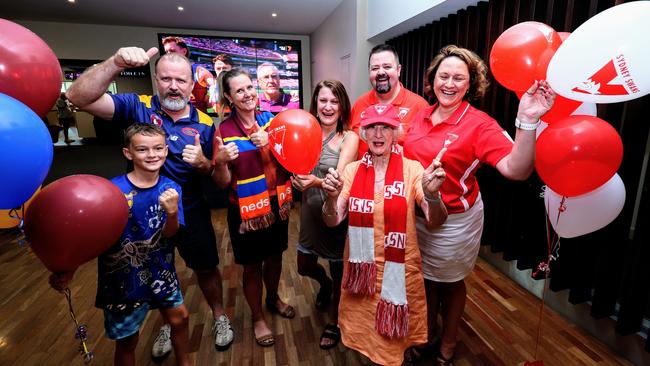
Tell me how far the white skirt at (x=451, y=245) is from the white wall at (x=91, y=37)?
7.36 m

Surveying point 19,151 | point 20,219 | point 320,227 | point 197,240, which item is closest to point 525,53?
point 320,227

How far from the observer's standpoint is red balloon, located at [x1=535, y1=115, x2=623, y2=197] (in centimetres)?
105

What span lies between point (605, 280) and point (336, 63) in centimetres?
516

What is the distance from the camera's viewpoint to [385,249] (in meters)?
1.32

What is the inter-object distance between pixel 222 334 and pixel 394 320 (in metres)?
1.12

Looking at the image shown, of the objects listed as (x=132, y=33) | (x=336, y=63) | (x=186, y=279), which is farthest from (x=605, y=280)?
(x=132, y=33)

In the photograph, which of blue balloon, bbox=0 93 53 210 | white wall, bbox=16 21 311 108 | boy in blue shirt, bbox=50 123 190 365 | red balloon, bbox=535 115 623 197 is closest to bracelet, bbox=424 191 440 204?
red balloon, bbox=535 115 623 197

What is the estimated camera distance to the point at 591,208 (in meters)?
1.28

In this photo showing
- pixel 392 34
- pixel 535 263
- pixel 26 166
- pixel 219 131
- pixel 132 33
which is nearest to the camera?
pixel 26 166

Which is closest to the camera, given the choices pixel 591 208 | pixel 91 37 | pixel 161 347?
pixel 591 208

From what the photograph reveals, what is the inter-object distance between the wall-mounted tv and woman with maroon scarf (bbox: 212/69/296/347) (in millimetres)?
5264

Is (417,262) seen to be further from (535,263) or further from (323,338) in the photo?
(535,263)

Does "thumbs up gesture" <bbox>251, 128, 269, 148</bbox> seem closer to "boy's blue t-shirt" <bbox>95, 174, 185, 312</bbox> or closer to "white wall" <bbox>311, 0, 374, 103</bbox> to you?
"boy's blue t-shirt" <bbox>95, 174, 185, 312</bbox>

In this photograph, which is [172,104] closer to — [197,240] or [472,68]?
[197,240]
